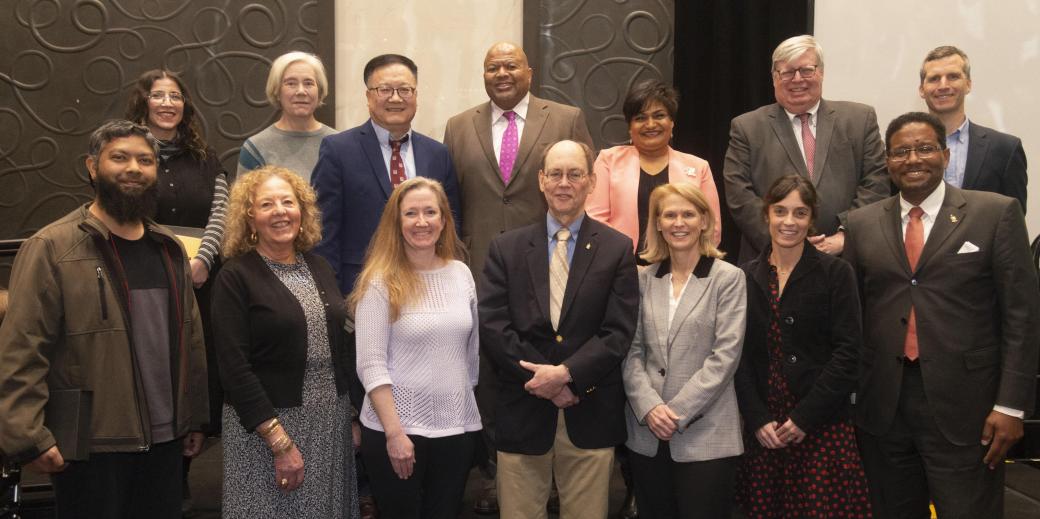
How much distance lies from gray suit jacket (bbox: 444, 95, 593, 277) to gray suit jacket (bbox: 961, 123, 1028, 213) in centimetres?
158

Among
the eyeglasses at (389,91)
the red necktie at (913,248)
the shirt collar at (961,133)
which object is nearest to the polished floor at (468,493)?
the red necktie at (913,248)

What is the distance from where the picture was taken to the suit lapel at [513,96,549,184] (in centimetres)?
363

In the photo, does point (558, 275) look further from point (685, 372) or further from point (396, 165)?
point (396, 165)

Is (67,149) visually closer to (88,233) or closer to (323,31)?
(323,31)

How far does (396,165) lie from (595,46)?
7.00 feet

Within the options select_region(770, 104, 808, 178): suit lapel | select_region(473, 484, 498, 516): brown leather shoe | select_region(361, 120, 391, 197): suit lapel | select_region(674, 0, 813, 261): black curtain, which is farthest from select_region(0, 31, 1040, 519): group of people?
select_region(674, 0, 813, 261): black curtain

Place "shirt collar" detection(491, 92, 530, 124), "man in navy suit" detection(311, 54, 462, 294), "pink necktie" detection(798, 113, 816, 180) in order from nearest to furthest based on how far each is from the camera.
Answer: "man in navy suit" detection(311, 54, 462, 294) → "pink necktie" detection(798, 113, 816, 180) → "shirt collar" detection(491, 92, 530, 124)

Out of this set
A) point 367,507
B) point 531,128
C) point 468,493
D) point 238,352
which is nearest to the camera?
point 238,352

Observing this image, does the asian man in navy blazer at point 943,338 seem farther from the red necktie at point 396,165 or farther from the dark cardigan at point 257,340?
the dark cardigan at point 257,340

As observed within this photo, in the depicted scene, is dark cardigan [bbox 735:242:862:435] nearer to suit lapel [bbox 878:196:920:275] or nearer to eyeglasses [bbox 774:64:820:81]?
suit lapel [bbox 878:196:920:275]

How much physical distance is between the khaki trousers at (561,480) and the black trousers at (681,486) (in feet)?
0.41

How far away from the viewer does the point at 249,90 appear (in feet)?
17.1

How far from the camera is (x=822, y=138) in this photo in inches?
A: 138

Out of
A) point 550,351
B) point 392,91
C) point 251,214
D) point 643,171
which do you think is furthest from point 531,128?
point 251,214
